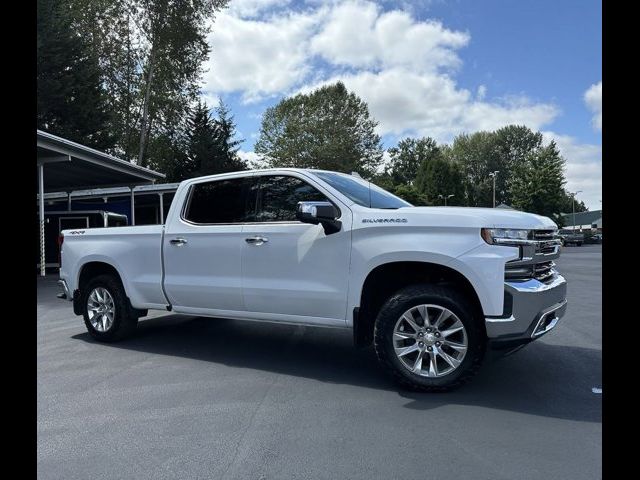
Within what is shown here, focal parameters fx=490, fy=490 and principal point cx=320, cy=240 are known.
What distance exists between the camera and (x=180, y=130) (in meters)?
34.8

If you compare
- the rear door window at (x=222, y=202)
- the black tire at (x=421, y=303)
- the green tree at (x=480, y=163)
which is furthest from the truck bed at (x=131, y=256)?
the green tree at (x=480, y=163)

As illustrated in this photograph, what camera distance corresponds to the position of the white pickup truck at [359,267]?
3990 mm

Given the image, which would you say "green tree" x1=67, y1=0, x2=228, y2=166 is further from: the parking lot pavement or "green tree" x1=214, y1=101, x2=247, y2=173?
the parking lot pavement

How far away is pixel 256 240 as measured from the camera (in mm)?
4988

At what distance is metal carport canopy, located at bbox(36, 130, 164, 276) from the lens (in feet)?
47.2

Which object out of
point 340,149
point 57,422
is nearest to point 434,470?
point 57,422

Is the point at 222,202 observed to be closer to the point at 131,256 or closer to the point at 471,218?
the point at 131,256

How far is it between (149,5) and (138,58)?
3329 millimetres

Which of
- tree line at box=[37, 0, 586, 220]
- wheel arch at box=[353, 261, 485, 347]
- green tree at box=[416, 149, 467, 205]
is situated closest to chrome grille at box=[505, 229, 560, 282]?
wheel arch at box=[353, 261, 485, 347]

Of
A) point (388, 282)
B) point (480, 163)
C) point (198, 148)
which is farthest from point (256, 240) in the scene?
point (480, 163)
